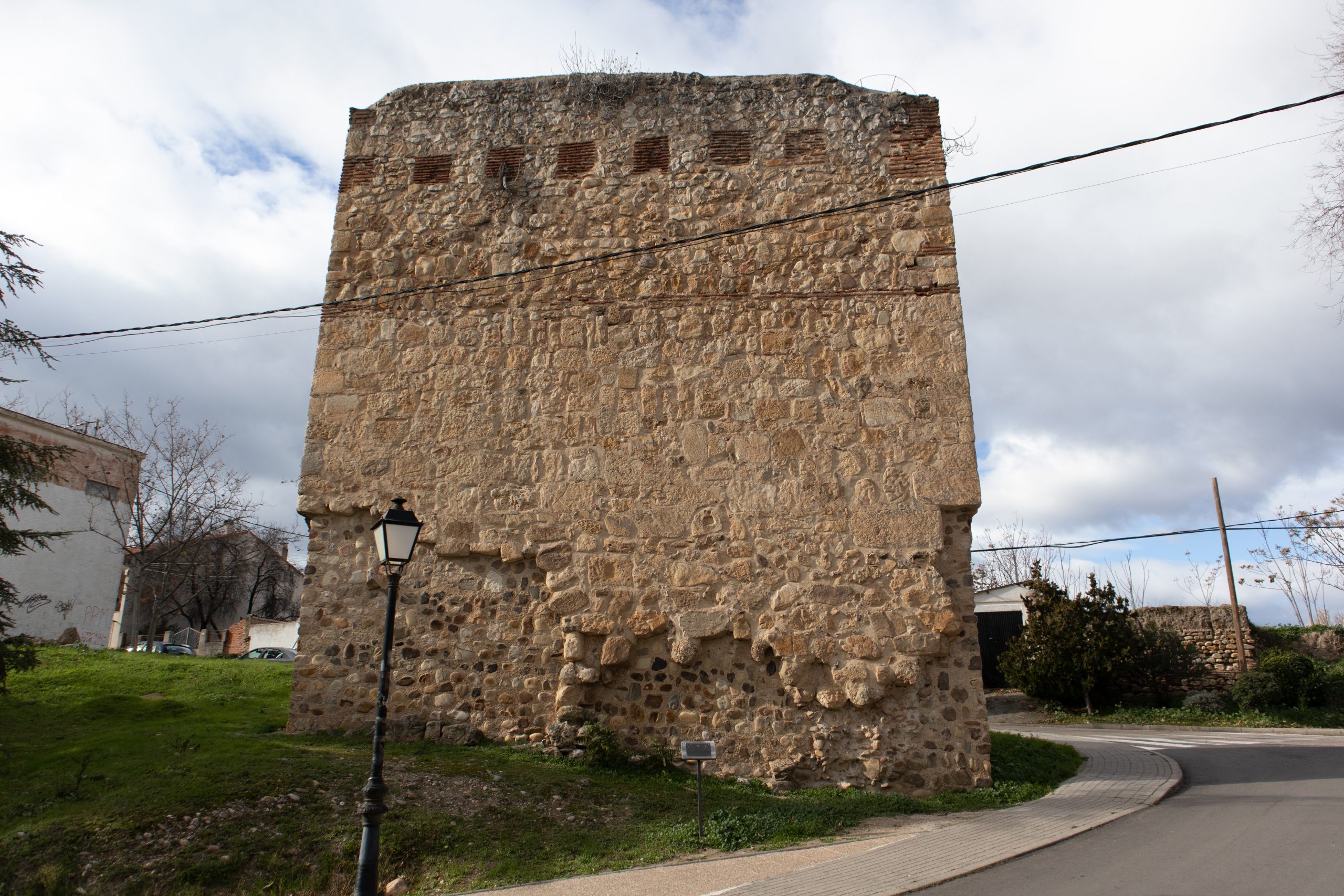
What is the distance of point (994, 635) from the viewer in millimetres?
20609

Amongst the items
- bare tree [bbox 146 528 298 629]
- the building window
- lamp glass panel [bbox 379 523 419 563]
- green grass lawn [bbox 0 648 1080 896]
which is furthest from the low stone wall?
bare tree [bbox 146 528 298 629]

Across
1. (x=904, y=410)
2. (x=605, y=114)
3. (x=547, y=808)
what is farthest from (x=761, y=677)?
(x=605, y=114)

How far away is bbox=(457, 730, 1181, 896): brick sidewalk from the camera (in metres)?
4.56

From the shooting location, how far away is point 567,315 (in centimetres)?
842

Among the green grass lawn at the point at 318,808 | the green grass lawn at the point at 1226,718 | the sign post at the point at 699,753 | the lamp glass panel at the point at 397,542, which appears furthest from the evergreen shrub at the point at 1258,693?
the lamp glass panel at the point at 397,542

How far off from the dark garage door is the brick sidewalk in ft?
47.0

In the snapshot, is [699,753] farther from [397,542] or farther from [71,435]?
[71,435]

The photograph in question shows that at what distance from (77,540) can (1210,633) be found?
1077 inches

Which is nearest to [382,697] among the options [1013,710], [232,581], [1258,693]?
[1013,710]

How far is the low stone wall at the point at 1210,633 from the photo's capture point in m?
17.0

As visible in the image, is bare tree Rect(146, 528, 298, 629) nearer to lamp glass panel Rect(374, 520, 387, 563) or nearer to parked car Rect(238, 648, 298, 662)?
parked car Rect(238, 648, 298, 662)

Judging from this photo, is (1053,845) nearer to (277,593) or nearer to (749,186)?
(749,186)

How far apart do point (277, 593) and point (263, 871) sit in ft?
124

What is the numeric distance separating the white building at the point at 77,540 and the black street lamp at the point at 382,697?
57.6 feet
